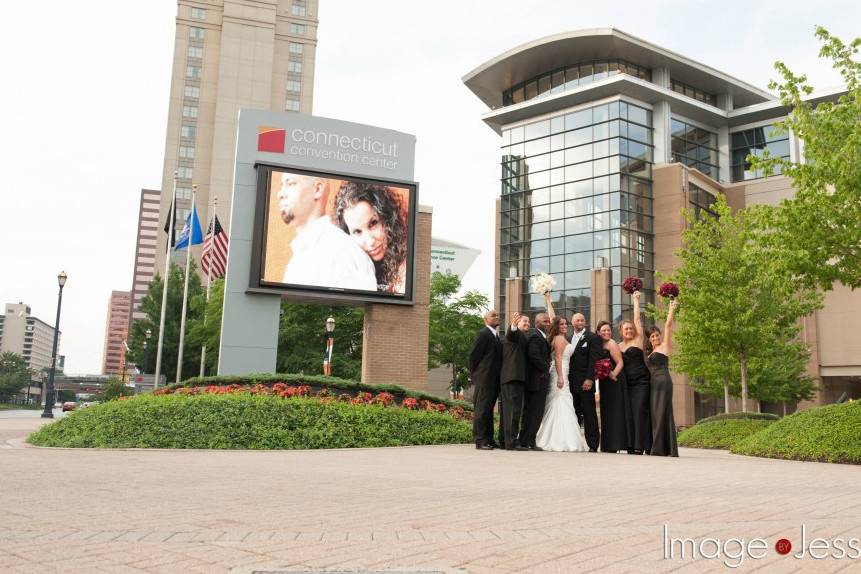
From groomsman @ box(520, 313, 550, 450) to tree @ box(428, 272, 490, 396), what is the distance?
3074 cm

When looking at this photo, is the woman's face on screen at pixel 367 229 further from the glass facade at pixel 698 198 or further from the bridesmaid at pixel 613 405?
the glass facade at pixel 698 198

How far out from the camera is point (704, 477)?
739 centimetres

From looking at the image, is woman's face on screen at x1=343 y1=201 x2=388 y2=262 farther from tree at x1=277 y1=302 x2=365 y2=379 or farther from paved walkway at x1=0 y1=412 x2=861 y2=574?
paved walkway at x1=0 y1=412 x2=861 y2=574

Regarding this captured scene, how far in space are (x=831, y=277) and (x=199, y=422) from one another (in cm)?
1211

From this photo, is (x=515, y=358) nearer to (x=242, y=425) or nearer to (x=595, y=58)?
(x=242, y=425)

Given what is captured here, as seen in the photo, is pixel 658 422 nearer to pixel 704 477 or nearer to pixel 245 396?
pixel 704 477

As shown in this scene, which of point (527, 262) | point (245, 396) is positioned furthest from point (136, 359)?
point (245, 396)

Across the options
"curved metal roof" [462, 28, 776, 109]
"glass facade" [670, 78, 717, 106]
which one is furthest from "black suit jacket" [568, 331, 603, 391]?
→ "glass facade" [670, 78, 717, 106]

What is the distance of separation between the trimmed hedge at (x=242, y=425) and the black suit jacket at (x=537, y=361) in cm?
254

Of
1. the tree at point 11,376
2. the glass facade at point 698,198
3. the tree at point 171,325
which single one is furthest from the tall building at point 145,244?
the glass facade at point 698,198

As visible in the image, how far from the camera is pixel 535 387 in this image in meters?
12.1

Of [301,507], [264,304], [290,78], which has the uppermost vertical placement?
[290,78]

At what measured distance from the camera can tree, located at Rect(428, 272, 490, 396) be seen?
44.5 m

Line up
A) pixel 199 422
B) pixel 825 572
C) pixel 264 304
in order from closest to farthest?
pixel 825 572
pixel 199 422
pixel 264 304
